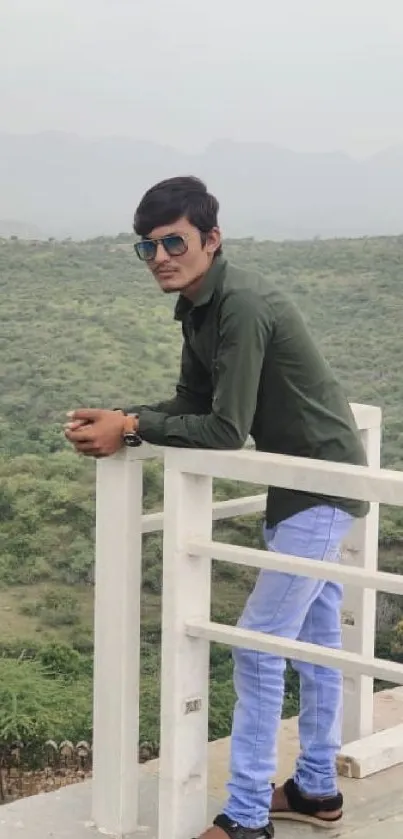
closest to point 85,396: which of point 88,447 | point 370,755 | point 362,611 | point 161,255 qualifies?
point 362,611

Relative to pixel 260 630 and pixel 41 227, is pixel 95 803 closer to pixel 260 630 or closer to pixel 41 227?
pixel 260 630

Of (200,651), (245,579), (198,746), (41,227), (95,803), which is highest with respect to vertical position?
(41,227)

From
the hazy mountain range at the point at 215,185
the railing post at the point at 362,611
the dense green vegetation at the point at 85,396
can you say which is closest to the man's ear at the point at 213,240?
the railing post at the point at 362,611

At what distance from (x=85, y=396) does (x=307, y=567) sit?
18.7 feet

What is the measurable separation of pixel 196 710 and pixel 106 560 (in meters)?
0.30

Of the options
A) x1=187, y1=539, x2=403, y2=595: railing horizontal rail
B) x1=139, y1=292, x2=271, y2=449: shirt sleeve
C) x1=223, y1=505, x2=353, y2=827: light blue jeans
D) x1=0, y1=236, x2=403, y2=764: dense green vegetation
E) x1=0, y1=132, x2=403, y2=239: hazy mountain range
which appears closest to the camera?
x1=187, y1=539, x2=403, y2=595: railing horizontal rail

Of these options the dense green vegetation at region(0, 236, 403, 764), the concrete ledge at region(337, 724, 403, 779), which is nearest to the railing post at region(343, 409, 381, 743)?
the concrete ledge at region(337, 724, 403, 779)

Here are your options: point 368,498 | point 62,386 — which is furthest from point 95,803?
point 62,386

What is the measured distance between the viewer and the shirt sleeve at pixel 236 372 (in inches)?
78.3

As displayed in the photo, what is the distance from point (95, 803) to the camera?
7.65 feet

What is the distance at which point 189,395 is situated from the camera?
230 centimetres

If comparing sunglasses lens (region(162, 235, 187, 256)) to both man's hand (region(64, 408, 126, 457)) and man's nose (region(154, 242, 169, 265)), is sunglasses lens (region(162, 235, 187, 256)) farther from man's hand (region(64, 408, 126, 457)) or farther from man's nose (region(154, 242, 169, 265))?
man's hand (region(64, 408, 126, 457))

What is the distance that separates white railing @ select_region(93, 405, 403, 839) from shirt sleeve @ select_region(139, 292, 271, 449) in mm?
44

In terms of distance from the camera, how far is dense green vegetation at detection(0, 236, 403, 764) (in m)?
5.26
